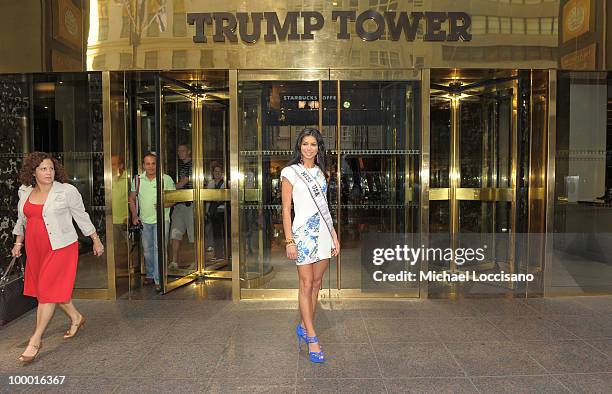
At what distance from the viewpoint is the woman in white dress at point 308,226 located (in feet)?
12.6

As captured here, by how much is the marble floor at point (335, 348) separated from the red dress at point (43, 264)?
524mm

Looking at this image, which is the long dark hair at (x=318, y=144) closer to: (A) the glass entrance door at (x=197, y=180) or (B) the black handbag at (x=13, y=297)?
(B) the black handbag at (x=13, y=297)

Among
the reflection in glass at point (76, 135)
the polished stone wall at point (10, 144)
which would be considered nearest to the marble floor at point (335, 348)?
the reflection in glass at point (76, 135)

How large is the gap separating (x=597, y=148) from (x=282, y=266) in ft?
14.9

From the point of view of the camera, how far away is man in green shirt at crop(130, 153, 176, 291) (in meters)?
6.31

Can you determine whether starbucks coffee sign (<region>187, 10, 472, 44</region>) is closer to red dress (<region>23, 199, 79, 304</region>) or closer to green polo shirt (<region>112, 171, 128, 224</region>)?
green polo shirt (<region>112, 171, 128, 224</region>)

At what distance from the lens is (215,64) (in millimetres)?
5434

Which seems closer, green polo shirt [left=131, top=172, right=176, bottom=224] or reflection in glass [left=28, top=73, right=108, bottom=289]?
reflection in glass [left=28, top=73, right=108, bottom=289]

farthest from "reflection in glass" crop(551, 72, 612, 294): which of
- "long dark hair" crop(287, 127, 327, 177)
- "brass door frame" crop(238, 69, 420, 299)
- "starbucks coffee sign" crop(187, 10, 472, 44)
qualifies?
"long dark hair" crop(287, 127, 327, 177)

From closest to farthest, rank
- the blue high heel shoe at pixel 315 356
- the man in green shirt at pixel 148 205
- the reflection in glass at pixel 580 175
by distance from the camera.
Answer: the blue high heel shoe at pixel 315 356, the reflection in glass at pixel 580 175, the man in green shirt at pixel 148 205

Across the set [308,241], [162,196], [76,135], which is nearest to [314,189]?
[308,241]

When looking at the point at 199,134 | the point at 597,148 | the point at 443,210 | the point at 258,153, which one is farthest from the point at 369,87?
the point at 597,148

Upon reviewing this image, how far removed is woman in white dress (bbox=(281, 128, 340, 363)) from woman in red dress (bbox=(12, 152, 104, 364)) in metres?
1.96

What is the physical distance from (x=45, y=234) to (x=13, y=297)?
1222 millimetres
